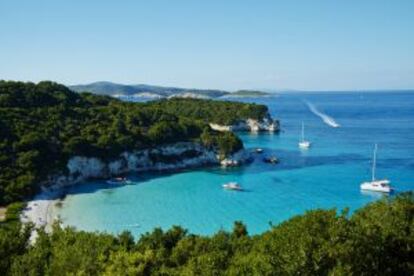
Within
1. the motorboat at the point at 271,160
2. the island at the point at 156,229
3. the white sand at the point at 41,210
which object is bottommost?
the white sand at the point at 41,210

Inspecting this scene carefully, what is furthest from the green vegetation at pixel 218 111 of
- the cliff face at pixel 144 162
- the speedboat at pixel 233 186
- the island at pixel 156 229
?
the speedboat at pixel 233 186

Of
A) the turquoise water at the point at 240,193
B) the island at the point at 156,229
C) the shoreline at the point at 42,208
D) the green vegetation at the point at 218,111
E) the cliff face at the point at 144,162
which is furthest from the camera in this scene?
the green vegetation at the point at 218,111

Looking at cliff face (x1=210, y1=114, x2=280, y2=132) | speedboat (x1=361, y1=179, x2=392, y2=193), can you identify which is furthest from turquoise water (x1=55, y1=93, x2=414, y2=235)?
cliff face (x1=210, y1=114, x2=280, y2=132)

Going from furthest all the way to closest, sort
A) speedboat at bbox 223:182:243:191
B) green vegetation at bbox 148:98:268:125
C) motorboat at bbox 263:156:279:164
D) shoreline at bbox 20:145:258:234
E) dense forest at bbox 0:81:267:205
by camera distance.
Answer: green vegetation at bbox 148:98:268:125
motorboat at bbox 263:156:279:164
speedboat at bbox 223:182:243:191
dense forest at bbox 0:81:267:205
shoreline at bbox 20:145:258:234

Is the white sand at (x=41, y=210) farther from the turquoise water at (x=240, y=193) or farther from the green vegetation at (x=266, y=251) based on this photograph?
the green vegetation at (x=266, y=251)

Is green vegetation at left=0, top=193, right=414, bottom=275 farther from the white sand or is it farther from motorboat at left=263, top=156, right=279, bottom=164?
motorboat at left=263, top=156, right=279, bottom=164

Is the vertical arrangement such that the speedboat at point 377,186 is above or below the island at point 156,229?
below
